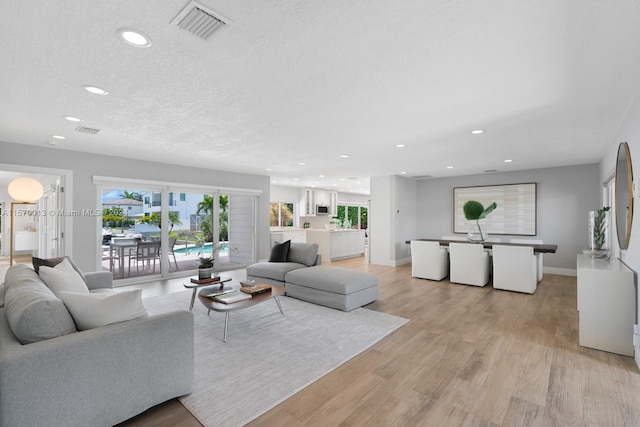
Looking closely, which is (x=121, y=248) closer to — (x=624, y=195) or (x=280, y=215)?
(x=280, y=215)

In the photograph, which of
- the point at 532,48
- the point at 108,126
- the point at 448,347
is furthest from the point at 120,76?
the point at 448,347

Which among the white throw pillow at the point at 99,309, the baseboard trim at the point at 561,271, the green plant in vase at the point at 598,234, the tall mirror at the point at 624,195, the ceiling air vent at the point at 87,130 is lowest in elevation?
the baseboard trim at the point at 561,271

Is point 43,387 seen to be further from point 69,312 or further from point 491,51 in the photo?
point 491,51

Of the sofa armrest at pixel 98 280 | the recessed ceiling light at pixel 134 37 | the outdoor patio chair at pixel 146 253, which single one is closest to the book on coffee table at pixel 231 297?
the sofa armrest at pixel 98 280

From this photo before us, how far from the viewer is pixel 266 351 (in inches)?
111

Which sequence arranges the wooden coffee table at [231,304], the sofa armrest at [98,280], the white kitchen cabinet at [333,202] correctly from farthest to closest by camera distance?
the white kitchen cabinet at [333,202] → the sofa armrest at [98,280] → the wooden coffee table at [231,304]

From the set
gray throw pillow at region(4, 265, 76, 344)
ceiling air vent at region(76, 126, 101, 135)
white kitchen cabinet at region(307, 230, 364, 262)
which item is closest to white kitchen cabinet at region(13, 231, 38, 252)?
ceiling air vent at region(76, 126, 101, 135)

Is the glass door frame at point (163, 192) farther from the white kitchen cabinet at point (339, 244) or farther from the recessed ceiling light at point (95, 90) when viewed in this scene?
the recessed ceiling light at point (95, 90)

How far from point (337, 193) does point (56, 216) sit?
903cm

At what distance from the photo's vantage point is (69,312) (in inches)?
74.9

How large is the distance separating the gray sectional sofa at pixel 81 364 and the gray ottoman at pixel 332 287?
2222mm

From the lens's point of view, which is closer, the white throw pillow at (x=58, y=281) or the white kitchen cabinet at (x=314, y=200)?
the white throw pillow at (x=58, y=281)

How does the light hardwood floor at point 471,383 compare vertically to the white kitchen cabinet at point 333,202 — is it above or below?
A: below

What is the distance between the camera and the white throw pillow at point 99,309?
1865 millimetres
